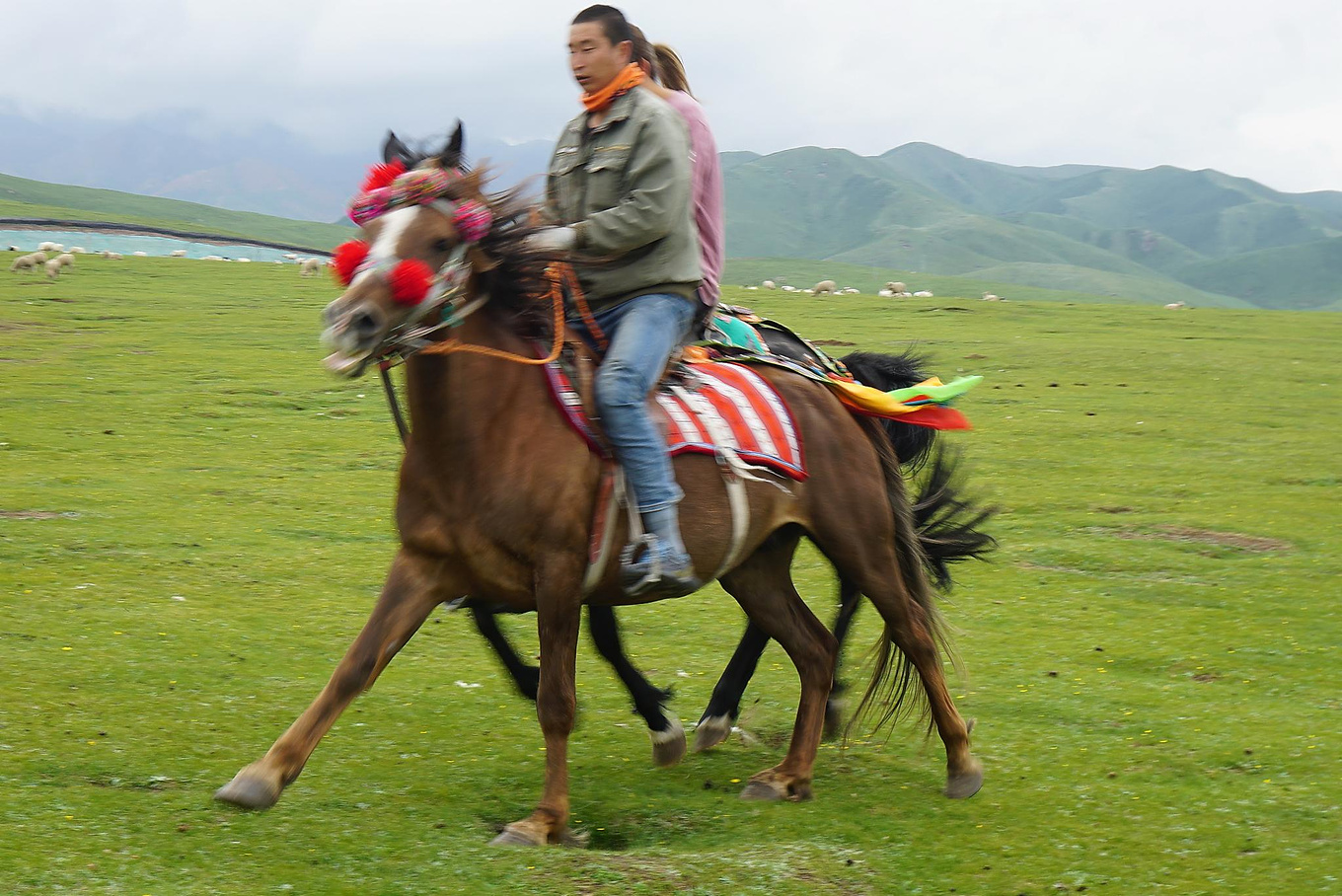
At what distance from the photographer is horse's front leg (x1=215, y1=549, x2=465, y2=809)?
470 cm

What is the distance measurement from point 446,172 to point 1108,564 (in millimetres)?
8245

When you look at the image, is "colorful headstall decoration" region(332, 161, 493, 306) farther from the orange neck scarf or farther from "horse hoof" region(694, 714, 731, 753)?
"horse hoof" region(694, 714, 731, 753)

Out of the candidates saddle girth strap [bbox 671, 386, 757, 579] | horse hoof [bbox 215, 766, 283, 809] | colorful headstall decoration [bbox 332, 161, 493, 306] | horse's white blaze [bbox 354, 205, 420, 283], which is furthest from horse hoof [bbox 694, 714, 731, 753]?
horse's white blaze [bbox 354, 205, 420, 283]

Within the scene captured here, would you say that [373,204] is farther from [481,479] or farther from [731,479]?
[731,479]

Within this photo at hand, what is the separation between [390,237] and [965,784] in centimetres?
360

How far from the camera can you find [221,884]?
4395 mm

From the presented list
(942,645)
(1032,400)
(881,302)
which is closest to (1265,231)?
(881,302)

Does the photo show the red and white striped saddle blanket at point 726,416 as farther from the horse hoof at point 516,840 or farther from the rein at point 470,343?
the horse hoof at point 516,840

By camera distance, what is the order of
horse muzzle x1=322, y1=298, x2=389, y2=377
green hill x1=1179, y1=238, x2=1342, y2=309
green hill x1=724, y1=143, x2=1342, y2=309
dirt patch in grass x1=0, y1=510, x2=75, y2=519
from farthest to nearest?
green hill x1=1179, y1=238, x2=1342, y2=309
green hill x1=724, y1=143, x2=1342, y2=309
dirt patch in grass x1=0, y1=510, x2=75, y2=519
horse muzzle x1=322, y1=298, x2=389, y2=377

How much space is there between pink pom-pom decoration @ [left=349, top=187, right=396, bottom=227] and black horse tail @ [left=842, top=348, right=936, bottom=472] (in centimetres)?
300

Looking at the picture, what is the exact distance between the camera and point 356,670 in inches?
191

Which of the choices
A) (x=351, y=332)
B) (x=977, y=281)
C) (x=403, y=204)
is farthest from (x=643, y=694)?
(x=977, y=281)

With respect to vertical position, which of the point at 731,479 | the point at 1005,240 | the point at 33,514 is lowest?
the point at 33,514

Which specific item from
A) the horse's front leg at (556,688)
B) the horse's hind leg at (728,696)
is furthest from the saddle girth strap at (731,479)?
the horse's hind leg at (728,696)
